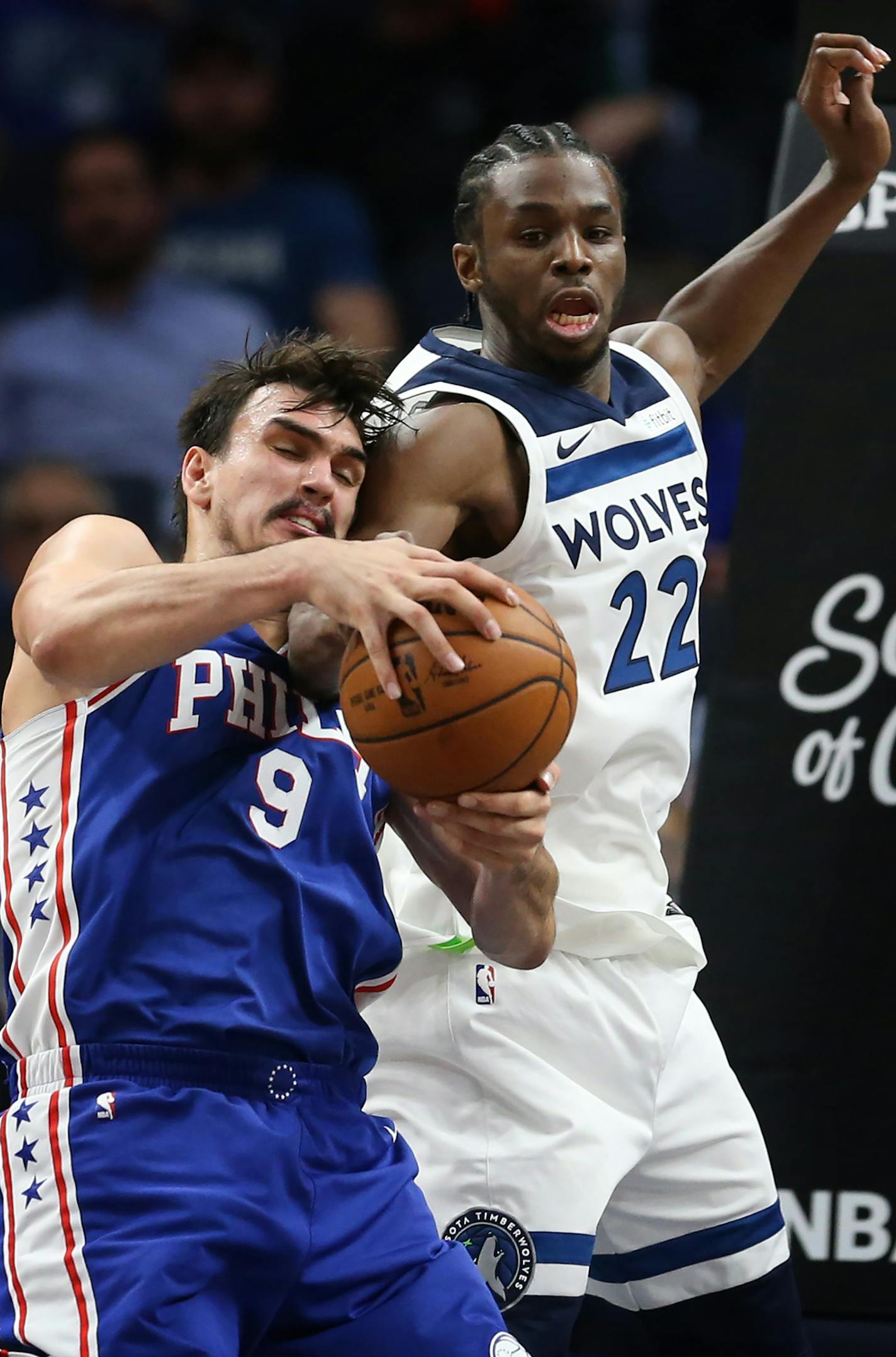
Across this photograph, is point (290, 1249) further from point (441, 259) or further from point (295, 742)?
point (441, 259)

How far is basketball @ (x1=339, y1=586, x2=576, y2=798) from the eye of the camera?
2.27m

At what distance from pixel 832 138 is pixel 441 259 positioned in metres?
3.67

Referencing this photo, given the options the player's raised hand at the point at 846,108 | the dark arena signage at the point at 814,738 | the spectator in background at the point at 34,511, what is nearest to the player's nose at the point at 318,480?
the player's raised hand at the point at 846,108

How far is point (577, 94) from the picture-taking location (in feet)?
25.1

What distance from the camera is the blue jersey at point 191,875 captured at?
2363mm

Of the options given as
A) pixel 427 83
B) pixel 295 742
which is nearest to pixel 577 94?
pixel 427 83

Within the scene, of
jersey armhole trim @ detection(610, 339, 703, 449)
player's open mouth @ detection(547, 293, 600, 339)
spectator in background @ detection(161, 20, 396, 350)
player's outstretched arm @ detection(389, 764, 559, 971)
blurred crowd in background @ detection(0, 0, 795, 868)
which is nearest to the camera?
player's outstretched arm @ detection(389, 764, 559, 971)

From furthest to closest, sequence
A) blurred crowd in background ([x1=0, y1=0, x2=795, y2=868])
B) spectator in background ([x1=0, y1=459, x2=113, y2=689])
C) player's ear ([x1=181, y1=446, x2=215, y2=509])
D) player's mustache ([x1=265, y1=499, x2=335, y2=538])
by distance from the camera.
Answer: blurred crowd in background ([x1=0, y1=0, x2=795, y2=868])
spectator in background ([x1=0, y1=459, x2=113, y2=689])
player's ear ([x1=181, y1=446, x2=215, y2=509])
player's mustache ([x1=265, y1=499, x2=335, y2=538])

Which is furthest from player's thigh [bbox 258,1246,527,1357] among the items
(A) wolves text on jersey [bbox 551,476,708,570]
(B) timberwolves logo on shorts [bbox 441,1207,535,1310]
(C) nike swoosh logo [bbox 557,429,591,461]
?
(C) nike swoosh logo [bbox 557,429,591,461]

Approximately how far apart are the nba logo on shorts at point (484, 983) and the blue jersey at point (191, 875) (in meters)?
0.65

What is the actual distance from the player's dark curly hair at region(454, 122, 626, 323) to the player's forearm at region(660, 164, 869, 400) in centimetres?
48

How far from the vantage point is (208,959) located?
238 cm

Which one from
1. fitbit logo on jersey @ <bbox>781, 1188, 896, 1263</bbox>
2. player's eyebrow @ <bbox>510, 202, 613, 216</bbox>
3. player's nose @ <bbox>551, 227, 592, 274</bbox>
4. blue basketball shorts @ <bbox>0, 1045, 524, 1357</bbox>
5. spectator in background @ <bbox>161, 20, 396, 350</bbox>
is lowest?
fitbit logo on jersey @ <bbox>781, 1188, 896, 1263</bbox>

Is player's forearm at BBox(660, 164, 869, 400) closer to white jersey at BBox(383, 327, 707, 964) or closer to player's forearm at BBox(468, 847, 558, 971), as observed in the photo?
white jersey at BBox(383, 327, 707, 964)
